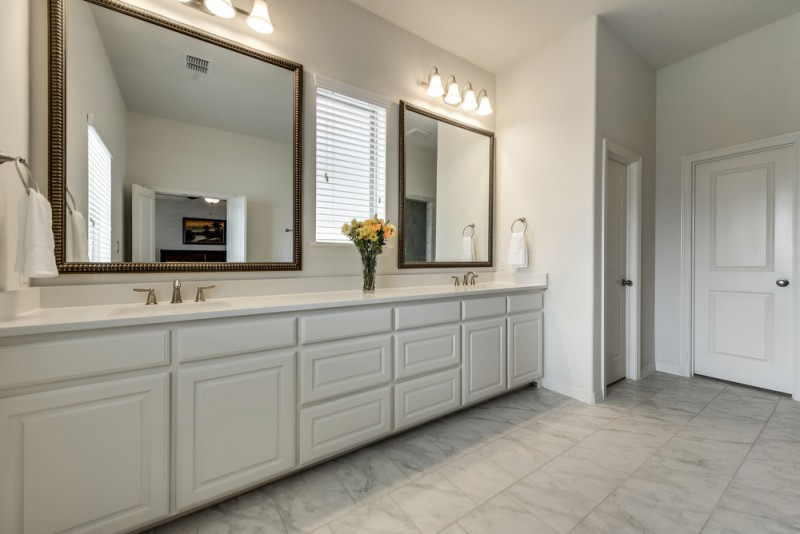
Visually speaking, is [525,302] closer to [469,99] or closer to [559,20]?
[469,99]

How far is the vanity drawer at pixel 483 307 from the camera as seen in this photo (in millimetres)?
2338

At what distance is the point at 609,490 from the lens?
164 centimetres

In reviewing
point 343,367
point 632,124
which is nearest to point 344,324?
point 343,367

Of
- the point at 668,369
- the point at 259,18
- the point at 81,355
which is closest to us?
the point at 81,355

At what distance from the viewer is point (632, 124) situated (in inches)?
120

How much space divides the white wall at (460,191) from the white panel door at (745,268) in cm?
195

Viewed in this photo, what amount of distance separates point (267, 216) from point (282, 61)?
92 cm

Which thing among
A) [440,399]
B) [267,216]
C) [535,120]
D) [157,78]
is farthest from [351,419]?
[535,120]

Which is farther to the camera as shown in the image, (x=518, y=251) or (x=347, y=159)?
(x=518, y=251)

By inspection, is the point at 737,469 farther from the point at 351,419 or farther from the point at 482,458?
the point at 351,419

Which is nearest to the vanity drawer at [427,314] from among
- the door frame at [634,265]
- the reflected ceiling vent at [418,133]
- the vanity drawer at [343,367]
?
the vanity drawer at [343,367]

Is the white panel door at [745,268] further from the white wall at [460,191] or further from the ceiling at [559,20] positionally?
the white wall at [460,191]

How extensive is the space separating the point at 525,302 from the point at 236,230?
209 cm

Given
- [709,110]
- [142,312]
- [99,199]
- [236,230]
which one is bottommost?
[142,312]
